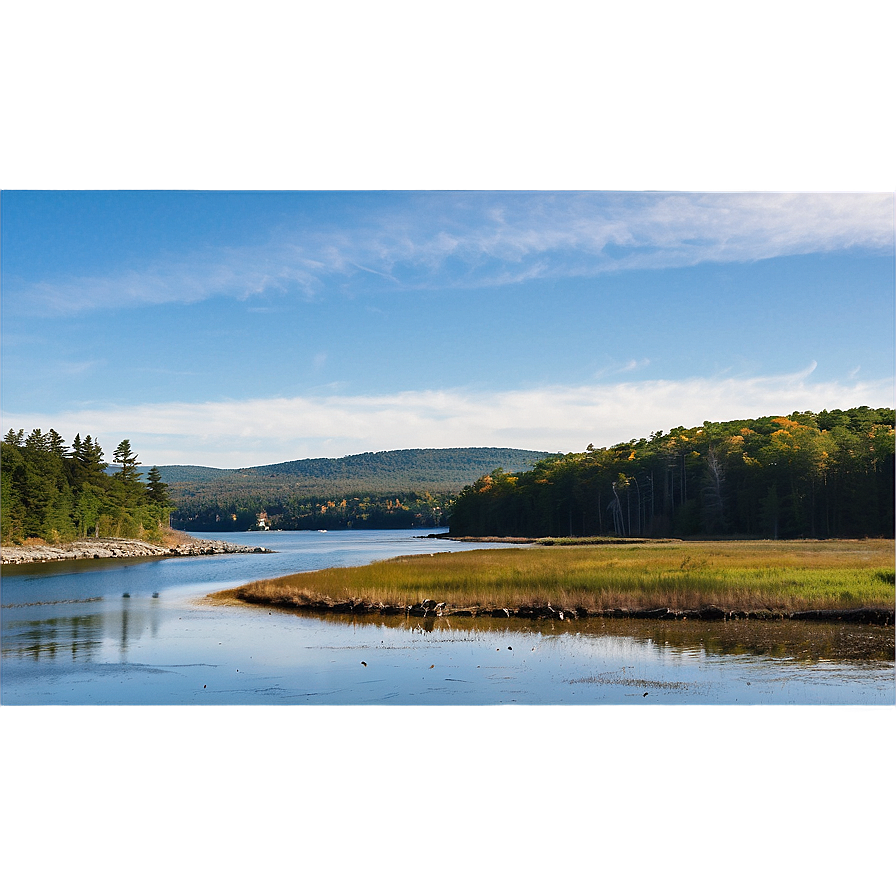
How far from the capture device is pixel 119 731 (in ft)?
20.1

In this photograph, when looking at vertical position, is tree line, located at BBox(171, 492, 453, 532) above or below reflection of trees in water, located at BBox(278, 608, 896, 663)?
above

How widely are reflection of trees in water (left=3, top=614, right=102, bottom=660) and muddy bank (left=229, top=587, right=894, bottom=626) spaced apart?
63.5 inches

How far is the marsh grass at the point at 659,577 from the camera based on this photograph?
8102 millimetres

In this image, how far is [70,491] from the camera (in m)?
8.55

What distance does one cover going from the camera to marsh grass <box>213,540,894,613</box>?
8.10 metres

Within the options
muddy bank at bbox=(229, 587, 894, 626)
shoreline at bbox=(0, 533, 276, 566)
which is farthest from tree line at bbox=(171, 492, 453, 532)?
muddy bank at bbox=(229, 587, 894, 626)

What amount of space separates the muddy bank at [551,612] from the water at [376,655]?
0.15 meters

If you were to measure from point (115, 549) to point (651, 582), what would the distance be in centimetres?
545

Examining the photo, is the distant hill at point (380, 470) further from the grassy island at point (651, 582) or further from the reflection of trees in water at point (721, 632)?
the reflection of trees in water at point (721, 632)

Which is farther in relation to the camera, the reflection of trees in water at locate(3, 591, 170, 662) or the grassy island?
the grassy island

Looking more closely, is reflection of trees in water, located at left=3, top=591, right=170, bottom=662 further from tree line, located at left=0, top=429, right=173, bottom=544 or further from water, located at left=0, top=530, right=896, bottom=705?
tree line, located at left=0, top=429, right=173, bottom=544

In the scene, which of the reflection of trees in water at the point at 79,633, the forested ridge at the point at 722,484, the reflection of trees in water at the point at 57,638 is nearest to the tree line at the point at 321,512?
the forested ridge at the point at 722,484
